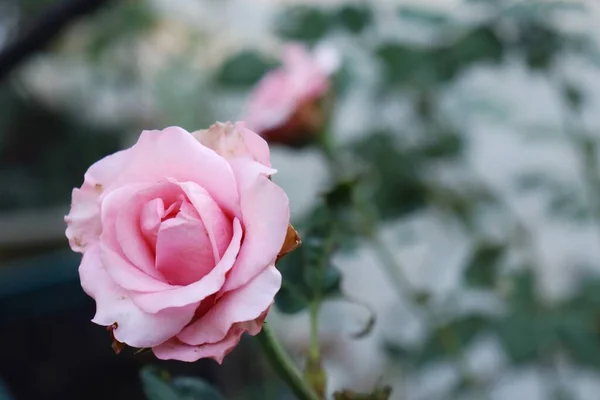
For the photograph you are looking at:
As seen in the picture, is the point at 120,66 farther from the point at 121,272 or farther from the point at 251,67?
the point at 121,272

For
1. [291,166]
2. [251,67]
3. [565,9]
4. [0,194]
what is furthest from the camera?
[0,194]

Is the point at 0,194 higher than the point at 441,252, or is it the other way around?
the point at 441,252

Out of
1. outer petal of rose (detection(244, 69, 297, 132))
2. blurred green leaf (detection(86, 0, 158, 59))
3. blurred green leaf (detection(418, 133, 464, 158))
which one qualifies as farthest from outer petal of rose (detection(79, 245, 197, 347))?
blurred green leaf (detection(86, 0, 158, 59))

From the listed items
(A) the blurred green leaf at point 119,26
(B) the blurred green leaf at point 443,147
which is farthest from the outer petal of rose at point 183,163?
(A) the blurred green leaf at point 119,26

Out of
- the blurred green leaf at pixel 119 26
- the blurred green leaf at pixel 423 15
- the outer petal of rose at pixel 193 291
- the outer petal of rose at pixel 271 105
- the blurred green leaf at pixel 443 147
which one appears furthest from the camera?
the blurred green leaf at pixel 119 26

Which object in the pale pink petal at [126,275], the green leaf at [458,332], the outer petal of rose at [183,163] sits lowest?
the green leaf at [458,332]

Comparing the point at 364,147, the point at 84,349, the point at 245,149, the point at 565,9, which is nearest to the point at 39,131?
the point at 84,349

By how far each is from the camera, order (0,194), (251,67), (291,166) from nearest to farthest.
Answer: (251,67), (291,166), (0,194)

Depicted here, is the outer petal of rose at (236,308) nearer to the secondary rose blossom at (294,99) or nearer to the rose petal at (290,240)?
the rose petal at (290,240)
